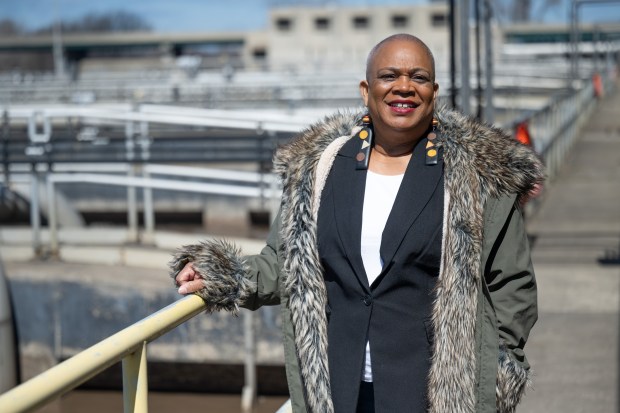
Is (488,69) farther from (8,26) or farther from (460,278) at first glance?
(8,26)

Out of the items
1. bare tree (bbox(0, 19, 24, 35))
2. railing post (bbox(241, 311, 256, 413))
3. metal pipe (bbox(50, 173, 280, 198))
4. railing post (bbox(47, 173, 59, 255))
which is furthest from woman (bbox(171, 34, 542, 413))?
bare tree (bbox(0, 19, 24, 35))

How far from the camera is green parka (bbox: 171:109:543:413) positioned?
263 centimetres

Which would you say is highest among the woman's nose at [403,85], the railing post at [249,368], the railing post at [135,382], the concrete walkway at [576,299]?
the woman's nose at [403,85]

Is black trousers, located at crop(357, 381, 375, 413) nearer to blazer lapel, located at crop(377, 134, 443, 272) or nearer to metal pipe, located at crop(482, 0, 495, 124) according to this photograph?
blazer lapel, located at crop(377, 134, 443, 272)

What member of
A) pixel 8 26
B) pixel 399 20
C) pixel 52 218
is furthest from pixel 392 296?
pixel 8 26

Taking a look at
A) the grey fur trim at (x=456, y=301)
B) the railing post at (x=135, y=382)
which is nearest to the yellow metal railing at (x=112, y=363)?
the railing post at (x=135, y=382)

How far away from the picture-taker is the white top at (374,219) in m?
2.65

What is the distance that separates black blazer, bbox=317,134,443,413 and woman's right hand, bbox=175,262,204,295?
40 centimetres

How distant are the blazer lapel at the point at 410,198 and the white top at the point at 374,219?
0.09 feet

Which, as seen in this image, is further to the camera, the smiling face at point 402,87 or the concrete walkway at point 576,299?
the concrete walkway at point 576,299

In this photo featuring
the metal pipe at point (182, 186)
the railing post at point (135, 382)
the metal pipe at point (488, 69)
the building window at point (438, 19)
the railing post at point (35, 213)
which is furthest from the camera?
the building window at point (438, 19)

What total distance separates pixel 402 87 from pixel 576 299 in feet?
17.2

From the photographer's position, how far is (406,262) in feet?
8.61

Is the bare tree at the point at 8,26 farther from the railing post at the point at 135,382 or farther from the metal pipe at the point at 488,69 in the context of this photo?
the railing post at the point at 135,382
